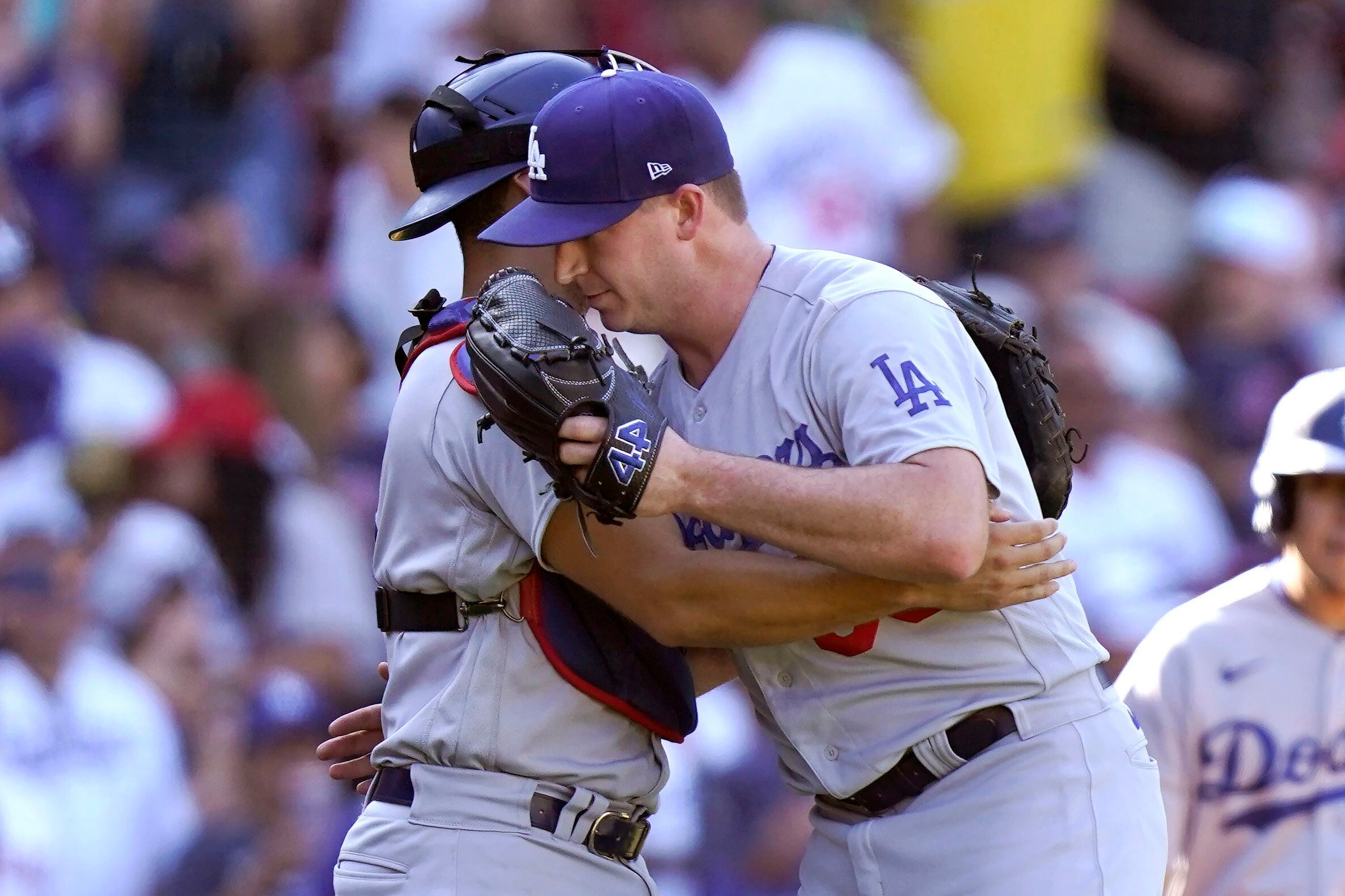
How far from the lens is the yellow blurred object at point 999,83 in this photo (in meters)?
7.95

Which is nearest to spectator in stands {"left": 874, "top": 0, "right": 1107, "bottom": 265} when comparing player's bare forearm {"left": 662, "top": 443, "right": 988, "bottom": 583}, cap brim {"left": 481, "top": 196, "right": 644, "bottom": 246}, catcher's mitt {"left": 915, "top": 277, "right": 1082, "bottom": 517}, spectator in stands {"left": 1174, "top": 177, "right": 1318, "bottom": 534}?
spectator in stands {"left": 1174, "top": 177, "right": 1318, "bottom": 534}

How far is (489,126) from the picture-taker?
308 centimetres

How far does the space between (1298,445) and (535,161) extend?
2048 mm


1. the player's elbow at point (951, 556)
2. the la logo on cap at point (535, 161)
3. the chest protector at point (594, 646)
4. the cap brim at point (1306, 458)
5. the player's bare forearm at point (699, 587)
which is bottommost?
the cap brim at point (1306, 458)

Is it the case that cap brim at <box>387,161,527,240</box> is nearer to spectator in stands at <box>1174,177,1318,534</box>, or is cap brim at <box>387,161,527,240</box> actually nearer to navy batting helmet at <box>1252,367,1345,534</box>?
navy batting helmet at <box>1252,367,1345,534</box>

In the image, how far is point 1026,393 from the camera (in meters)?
3.01

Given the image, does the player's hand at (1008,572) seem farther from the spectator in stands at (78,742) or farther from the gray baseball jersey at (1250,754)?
the spectator in stands at (78,742)

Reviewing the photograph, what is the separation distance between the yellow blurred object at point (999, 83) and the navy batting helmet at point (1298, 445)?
12.9 feet

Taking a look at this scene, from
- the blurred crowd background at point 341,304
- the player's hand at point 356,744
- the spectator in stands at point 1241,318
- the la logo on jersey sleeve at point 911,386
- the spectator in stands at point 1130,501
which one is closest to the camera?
the la logo on jersey sleeve at point 911,386

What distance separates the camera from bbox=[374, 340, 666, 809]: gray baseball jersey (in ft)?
9.28

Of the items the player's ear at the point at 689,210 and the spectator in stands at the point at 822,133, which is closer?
the player's ear at the point at 689,210

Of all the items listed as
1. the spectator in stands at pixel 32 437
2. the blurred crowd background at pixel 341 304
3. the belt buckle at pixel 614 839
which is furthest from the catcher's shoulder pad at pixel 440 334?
the spectator in stands at pixel 32 437

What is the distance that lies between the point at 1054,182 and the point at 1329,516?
4440 millimetres

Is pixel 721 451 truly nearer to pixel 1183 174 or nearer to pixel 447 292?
pixel 447 292
